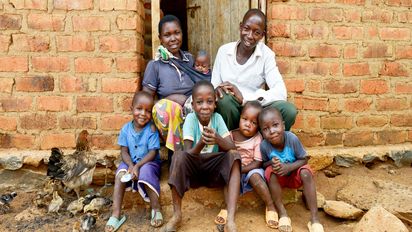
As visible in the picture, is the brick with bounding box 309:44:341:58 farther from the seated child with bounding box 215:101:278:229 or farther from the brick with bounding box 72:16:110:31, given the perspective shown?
the brick with bounding box 72:16:110:31

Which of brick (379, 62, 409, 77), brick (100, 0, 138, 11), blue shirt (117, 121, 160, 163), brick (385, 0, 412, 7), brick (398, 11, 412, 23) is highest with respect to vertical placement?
brick (385, 0, 412, 7)

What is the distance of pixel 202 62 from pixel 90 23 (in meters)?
0.99

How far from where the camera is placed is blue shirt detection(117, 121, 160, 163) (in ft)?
9.10

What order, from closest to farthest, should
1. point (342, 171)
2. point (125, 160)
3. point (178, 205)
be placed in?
point (178, 205)
point (125, 160)
point (342, 171)

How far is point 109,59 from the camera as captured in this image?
310 centimetres

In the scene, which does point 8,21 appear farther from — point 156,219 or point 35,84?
point 156,219

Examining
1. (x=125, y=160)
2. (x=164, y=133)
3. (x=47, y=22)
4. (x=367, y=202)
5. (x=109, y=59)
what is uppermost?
(x=47, y=22)

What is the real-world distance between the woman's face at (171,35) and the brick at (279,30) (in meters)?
0.83

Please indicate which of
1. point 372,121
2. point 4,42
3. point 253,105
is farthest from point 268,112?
point 4,42

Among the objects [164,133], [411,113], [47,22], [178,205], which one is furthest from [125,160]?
[411,113]

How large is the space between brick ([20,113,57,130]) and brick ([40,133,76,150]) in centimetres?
9

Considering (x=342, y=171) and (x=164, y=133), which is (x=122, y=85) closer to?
(x=164, y=133)

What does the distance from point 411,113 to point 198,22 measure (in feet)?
7.79

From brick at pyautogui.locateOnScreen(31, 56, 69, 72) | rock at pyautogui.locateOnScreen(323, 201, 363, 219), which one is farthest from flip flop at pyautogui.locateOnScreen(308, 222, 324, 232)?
brick at pyautogui.locateOnScreen(31, 56, 69, 72)
